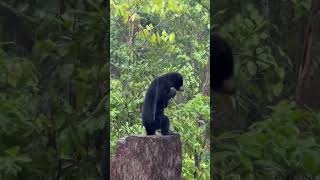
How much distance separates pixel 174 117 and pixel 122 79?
50cm

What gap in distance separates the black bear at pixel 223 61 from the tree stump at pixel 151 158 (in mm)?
329

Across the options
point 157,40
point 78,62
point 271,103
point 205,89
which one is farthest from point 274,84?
point 205,89

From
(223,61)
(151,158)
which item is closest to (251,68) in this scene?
(223,61)

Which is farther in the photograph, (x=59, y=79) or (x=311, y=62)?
(x=311, y=62)

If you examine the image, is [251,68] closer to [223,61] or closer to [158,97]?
[223,61]

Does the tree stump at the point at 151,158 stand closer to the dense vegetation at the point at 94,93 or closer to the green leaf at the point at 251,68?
the dense vegetation at the point at 94,93

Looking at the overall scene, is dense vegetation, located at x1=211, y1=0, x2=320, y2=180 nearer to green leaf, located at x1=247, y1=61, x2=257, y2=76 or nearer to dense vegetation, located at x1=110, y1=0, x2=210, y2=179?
green leaf, located at x1=247, y1=61, x2=257, y2=76

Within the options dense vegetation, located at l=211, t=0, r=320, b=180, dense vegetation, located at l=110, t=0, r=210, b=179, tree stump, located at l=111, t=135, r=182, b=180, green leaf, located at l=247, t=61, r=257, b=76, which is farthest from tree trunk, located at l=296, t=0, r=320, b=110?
dense vegetation, located at l=110, t=0, r=210, b=179

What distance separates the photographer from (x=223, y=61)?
5.27 ft

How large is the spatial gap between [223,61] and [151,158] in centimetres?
46

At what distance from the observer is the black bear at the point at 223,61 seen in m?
1.60

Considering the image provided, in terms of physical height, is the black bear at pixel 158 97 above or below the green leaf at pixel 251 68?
below

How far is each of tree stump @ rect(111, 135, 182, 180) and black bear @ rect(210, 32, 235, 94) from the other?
13.0 inches

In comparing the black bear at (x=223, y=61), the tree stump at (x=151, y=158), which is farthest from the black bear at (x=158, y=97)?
the black bear at (x=223, y=61)
